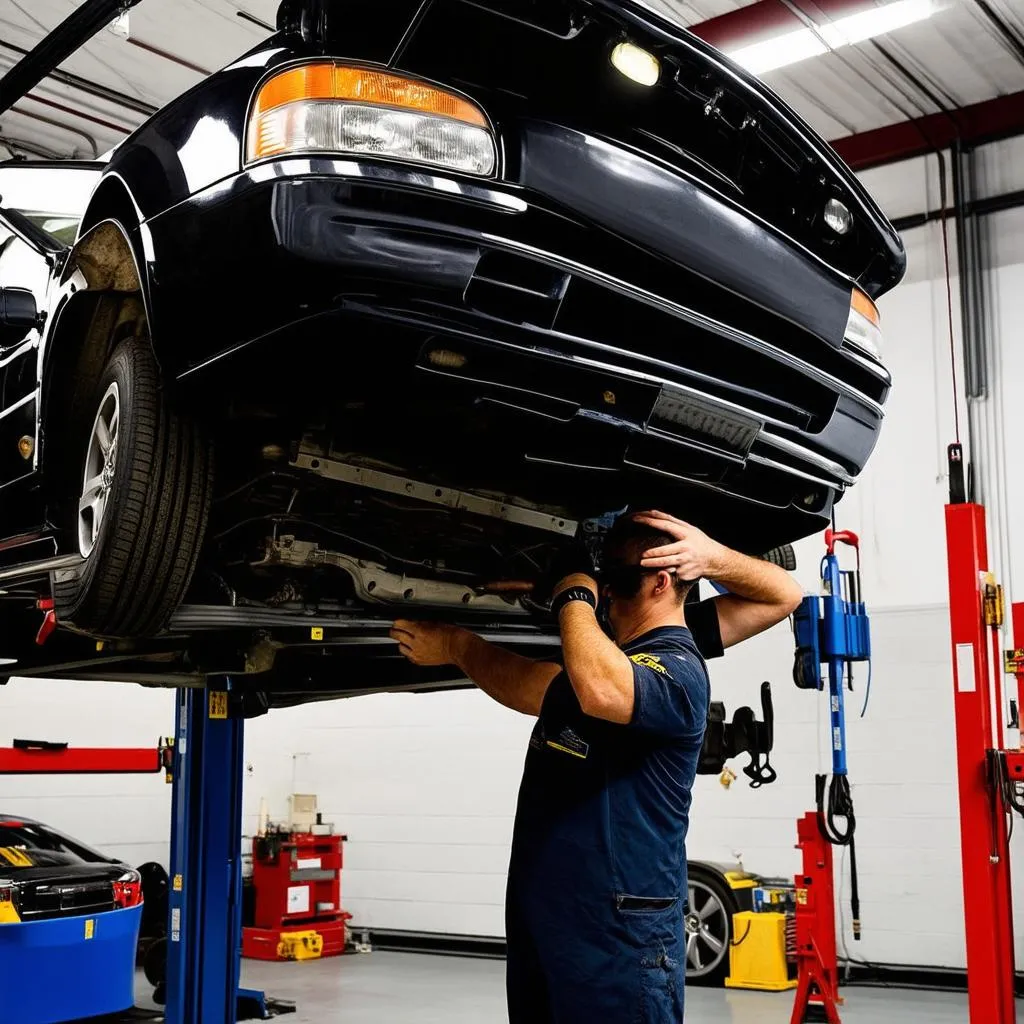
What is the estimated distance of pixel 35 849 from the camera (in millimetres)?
6035

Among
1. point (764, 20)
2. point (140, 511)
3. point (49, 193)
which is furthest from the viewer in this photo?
point (764, 20)

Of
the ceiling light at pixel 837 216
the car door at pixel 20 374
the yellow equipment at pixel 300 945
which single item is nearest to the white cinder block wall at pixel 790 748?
the yellow equipment at pixel 300 945

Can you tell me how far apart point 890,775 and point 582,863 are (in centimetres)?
592

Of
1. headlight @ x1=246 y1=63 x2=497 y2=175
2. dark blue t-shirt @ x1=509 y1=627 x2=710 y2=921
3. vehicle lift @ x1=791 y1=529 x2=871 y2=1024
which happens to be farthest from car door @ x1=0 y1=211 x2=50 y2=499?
vehicle lift @ x1=791 y1=529 x2=871 y2=1024

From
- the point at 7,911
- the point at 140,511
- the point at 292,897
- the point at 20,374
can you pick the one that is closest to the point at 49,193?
the point at 20,374

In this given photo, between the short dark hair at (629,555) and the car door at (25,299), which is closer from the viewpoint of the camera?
the short dark hair at (629,555)

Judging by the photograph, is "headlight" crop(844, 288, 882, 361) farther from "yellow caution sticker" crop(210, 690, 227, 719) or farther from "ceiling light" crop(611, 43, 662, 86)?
"yellow caution sticker" crop(210, 690, 227, 719)

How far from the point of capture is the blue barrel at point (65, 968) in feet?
17.9

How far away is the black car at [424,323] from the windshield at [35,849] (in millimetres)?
3678

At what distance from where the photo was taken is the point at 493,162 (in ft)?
6.20

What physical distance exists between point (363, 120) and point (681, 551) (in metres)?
0.95

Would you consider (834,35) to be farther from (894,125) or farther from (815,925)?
(815,925)

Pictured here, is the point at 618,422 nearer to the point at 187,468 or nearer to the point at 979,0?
the point at 187,468

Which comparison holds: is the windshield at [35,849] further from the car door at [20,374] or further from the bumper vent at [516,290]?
the bumper vent at [516,290]
